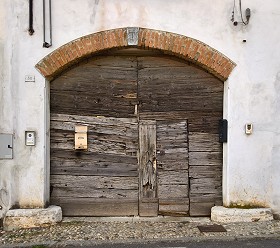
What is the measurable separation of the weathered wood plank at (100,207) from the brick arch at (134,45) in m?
2.37

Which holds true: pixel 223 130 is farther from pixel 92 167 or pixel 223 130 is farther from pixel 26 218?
pixel 26 218

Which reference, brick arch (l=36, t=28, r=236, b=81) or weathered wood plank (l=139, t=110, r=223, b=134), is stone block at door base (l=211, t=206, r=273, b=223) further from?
brick arch (l=36, t=28, r=236, b=81)

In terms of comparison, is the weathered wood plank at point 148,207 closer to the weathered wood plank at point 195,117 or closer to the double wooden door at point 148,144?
the double wooden door at point 148,144

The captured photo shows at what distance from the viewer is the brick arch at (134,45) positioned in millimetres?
6207

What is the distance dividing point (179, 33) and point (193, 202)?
122 inches

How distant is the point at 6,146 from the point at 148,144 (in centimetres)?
251

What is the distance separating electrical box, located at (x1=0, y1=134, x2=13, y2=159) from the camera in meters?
6.18

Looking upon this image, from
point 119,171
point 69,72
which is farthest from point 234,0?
point 119,171

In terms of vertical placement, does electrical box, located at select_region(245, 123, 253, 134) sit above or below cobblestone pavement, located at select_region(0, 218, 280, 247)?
above

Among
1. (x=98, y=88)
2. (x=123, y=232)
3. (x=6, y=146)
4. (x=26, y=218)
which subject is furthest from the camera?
(x=98, y=88)

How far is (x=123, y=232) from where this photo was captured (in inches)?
227

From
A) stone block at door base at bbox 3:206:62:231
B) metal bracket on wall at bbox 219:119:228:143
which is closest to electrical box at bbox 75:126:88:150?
stone block at door base at bbox 3:206:62:231

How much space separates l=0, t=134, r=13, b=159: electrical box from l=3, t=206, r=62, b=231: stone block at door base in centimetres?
95

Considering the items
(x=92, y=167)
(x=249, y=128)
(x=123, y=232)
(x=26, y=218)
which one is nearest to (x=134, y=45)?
(x=92, y=167)
